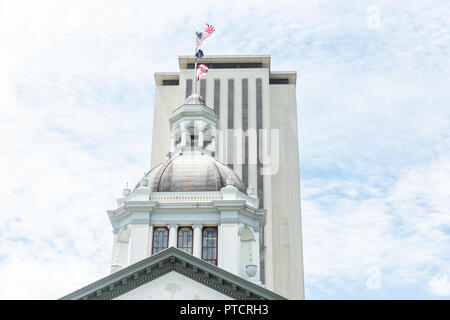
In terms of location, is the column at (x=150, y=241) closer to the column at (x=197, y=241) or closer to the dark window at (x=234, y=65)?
the column at (x=197, y=241)

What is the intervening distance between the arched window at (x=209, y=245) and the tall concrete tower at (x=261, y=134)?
46722 mm

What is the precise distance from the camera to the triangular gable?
3123 cm

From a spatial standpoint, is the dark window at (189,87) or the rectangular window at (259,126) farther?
the dark window at (189,87)

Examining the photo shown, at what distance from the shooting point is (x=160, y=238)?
4106 centimetres

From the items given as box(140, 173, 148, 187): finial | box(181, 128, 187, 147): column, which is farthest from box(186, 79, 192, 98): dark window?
box(140, 173, 148, 187): finial

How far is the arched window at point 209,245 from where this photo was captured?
40.1m

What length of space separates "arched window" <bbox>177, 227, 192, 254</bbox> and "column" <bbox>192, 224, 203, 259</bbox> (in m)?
0.37

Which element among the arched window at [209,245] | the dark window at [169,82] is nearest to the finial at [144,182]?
the arched window at [209,245]

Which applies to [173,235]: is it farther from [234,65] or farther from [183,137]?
[234,65]

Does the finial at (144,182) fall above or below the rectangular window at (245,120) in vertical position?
below

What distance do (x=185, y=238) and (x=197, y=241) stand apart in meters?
A: 0.91
